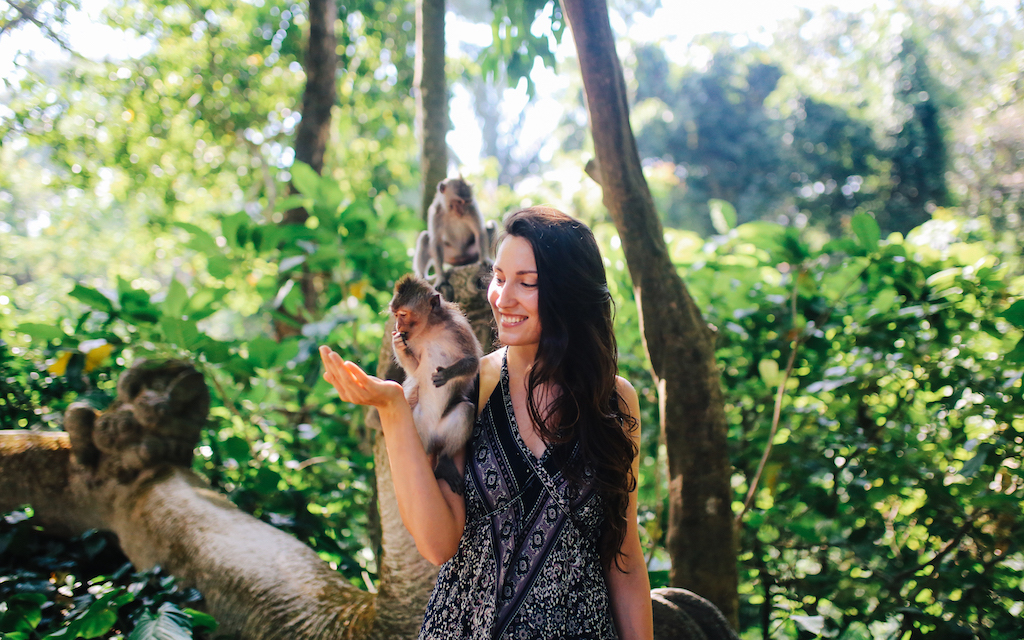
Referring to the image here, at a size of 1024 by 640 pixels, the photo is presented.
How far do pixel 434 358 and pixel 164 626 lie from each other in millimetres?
1016

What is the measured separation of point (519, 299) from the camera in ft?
4.03

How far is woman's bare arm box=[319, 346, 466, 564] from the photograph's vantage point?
113cm

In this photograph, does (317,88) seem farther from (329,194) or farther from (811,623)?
(811,623)

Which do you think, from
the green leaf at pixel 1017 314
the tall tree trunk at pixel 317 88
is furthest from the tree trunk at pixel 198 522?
the tall tree trunk at pixel 317 88

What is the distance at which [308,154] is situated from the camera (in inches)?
188

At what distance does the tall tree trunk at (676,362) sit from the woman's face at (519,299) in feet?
2.92

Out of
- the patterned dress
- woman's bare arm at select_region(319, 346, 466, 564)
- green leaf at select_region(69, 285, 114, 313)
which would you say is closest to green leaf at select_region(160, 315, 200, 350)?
green leaf at select_region(69, 285, 114, 313)

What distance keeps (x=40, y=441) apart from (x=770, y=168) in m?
19.9

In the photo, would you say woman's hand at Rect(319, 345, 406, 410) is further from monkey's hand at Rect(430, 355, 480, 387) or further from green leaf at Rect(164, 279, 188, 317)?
green leaf at Rect(164, 279, 188, 317)

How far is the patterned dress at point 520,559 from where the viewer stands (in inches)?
46.9

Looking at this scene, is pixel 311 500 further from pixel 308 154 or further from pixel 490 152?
pixel 490 152

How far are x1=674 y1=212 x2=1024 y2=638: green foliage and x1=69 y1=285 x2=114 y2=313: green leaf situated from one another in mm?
2781

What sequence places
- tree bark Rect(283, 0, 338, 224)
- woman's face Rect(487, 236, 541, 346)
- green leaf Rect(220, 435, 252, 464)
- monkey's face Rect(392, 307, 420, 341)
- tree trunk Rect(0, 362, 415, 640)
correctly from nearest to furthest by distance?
woman's face Rect(487, 236, 541, 346) < monkey's face Rect(392, 307, 420, 341) < tree trunk Rect(0, 362, 415, 640) < green leaf Rect(220, 435, 252, 464) < tree bark Rect(283, 0, 338, 224)

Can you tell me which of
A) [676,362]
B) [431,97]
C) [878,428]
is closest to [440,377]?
[676,362]
